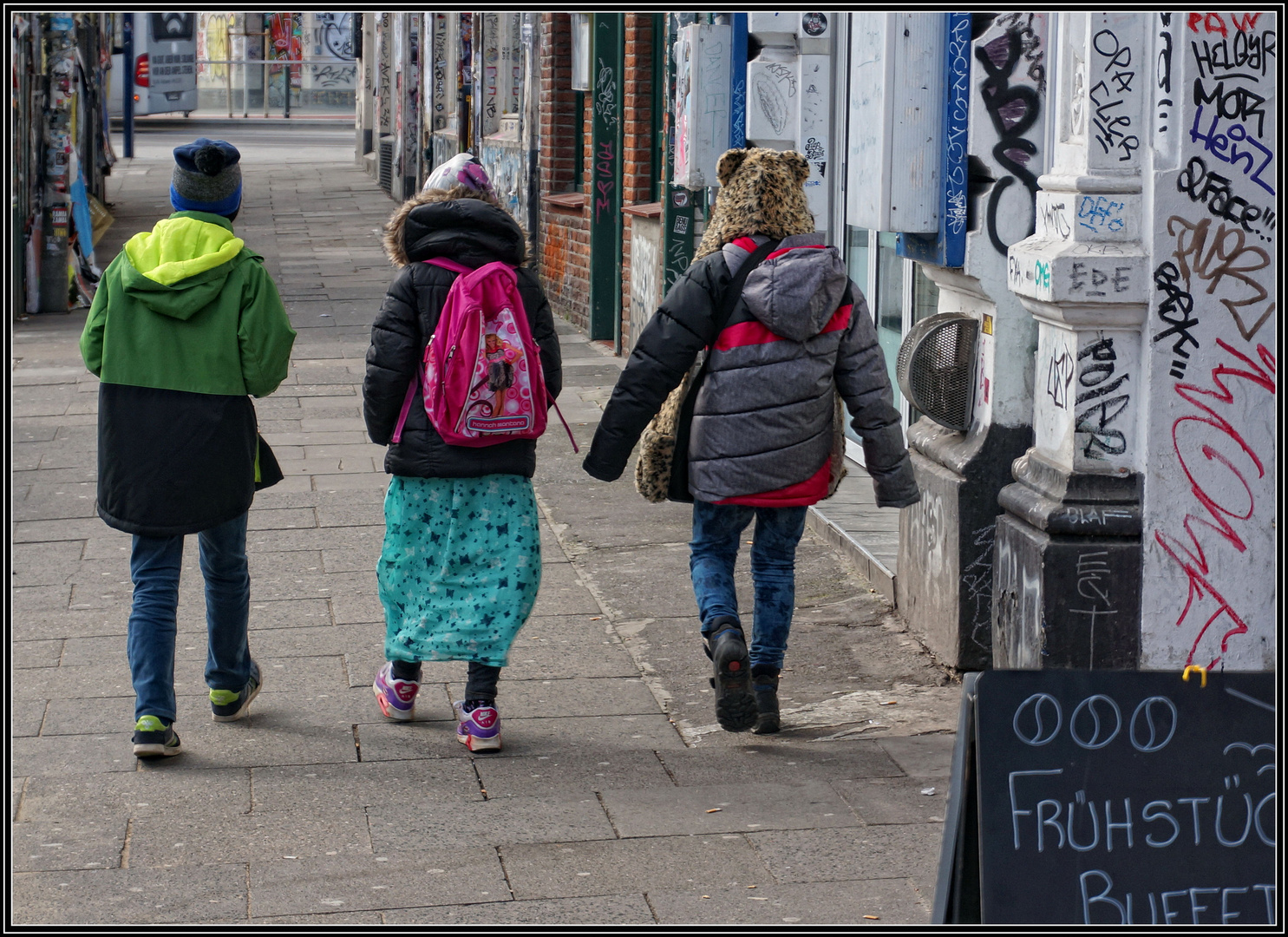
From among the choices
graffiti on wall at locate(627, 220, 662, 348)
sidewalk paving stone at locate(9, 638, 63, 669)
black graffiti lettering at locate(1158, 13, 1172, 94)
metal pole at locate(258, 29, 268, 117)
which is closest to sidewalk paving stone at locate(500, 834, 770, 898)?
black graffiti lettering at locate(1158, 13, 1172, 94)

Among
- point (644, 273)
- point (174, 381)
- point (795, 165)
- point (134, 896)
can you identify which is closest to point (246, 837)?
point (134, 896)

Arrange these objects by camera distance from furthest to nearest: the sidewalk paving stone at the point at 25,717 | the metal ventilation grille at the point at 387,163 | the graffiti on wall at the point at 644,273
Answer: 1. the metal ventilation grille at the point at 387,163
2. the graffiti on wall at the point at 644,273
3. the sidewalk paving stone at the point at 25,717

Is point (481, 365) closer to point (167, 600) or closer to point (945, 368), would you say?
point (167, 600)

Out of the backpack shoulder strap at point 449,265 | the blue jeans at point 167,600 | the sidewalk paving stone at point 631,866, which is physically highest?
the backpack shoulder strap at point 449,265

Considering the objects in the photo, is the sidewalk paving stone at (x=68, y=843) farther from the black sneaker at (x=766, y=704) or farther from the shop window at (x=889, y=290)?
the shop window at (x=889, y=290)

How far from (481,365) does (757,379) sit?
77cm

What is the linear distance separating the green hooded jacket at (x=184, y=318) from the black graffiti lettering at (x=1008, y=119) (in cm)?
224

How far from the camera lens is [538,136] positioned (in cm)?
1352

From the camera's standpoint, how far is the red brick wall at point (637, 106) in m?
11.4

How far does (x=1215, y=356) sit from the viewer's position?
425cm

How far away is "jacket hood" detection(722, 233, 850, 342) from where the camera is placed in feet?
14.9

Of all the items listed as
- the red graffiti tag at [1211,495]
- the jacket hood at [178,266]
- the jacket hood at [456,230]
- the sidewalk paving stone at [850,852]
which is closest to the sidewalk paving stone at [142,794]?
the jacket hood at [178,266]

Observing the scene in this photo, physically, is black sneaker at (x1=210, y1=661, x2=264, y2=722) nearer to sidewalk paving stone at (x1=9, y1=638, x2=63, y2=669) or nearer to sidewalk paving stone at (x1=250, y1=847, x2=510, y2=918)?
sidewalk paving stone at (x1=9, y1=638, x2=63, y2=669)

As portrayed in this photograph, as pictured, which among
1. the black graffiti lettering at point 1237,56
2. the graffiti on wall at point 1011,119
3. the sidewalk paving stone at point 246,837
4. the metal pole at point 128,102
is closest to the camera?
the sidewalk paving stone at point 246,837
